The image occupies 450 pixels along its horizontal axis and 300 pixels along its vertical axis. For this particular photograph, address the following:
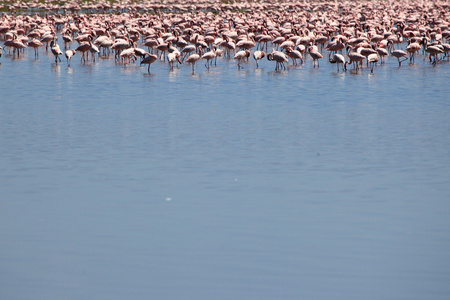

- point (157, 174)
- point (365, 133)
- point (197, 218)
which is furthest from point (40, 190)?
point (365, 133)

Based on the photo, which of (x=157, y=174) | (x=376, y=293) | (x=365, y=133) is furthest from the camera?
(x=365, y=133)

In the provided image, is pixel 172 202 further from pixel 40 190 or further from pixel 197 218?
pixel 40 190

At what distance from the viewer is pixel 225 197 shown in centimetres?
884

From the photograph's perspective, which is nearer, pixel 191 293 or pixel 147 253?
pixel 191 293

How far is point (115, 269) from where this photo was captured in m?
6.74

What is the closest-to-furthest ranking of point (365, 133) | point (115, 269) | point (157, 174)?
point (115, 269), point (157, 174), point (365, 133)

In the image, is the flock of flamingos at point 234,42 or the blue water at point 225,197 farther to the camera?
the flock of flamingos at point 234,42

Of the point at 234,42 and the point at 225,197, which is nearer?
the point at 225,197

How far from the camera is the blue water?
6.53m

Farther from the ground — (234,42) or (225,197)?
(234,42)

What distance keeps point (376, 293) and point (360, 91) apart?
12.5m

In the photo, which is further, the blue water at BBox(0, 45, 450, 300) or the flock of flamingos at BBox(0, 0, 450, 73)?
the flock of flamingos at BBox(0, 0, 450, 73)

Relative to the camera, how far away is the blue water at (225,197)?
6.53m

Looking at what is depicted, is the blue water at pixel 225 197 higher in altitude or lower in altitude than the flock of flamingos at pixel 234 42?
lower
